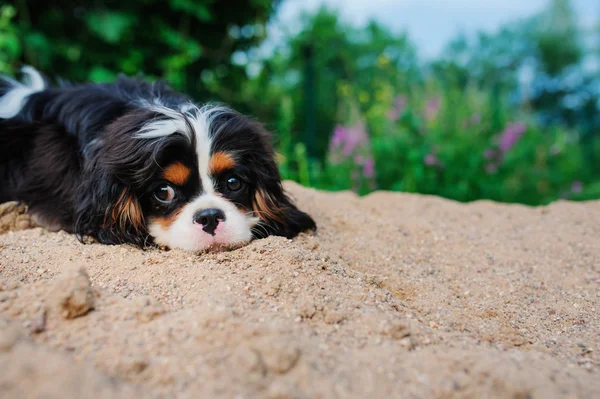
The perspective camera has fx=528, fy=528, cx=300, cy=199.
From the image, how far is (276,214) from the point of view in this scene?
358 cm

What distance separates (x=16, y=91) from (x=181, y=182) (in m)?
2.39

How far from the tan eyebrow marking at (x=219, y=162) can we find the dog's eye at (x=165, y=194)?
276mm

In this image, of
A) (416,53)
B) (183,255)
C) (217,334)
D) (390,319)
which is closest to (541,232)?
(390,319)

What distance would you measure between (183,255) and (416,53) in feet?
36.7

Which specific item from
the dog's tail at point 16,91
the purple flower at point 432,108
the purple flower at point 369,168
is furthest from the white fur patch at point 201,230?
the purple flower at point 432,108

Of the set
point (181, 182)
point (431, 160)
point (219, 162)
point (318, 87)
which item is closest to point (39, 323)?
point (181, 182)

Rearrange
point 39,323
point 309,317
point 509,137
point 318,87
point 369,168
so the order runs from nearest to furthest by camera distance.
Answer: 1. point 39,323
2. point 309,317
3. point 369,168
4. point 509,137
5. point 318,87

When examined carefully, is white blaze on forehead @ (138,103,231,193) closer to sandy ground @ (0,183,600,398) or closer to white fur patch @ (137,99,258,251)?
white fur patch @ (137,99,258,251)

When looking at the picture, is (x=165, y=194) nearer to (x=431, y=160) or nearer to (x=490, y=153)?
(x=431, y=160)

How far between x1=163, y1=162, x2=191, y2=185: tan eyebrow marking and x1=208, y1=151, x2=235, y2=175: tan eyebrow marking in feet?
0.47

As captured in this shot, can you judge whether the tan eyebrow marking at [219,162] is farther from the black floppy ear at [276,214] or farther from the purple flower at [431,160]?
the purple flower at [431,160]

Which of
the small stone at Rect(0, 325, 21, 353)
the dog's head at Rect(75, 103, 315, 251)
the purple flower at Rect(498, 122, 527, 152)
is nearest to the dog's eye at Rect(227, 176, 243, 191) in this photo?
the dog's head at Rect(75, 103, 315, 251)

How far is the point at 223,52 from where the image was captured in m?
8.35

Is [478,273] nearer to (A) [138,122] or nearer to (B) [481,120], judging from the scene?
(A) [138,122]
